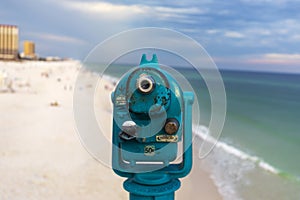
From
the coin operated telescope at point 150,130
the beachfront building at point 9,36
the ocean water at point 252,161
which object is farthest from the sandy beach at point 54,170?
the beachfront building at point 9,36

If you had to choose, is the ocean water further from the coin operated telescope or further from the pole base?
the pole base

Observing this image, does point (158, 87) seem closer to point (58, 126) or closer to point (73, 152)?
point (73, 152)

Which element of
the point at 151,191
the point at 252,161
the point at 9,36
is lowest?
the point at 252,161

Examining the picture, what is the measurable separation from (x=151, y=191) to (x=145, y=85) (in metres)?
0.70

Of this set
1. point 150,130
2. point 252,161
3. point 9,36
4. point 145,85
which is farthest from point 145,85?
point 9,36

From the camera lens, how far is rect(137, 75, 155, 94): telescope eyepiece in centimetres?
217

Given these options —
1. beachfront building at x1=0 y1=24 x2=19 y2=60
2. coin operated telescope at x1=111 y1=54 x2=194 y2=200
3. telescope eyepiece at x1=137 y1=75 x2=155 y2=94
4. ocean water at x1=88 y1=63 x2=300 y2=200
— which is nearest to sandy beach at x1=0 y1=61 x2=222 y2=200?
ocean water at x1=88 y1=63 x2=300 y2=200

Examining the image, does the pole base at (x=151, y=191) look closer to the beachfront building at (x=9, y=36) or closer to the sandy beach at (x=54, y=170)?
the sandy beach at (x=54, y=170)

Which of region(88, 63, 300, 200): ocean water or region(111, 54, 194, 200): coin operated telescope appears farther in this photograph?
region(88, 63, 300, 200): ocean water

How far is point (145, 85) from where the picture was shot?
2.18m

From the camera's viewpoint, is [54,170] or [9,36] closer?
[54,170]

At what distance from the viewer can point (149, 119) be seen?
2.27 meters

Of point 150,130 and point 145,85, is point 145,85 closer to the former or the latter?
point 145,85

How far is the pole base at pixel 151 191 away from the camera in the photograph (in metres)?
2.25
